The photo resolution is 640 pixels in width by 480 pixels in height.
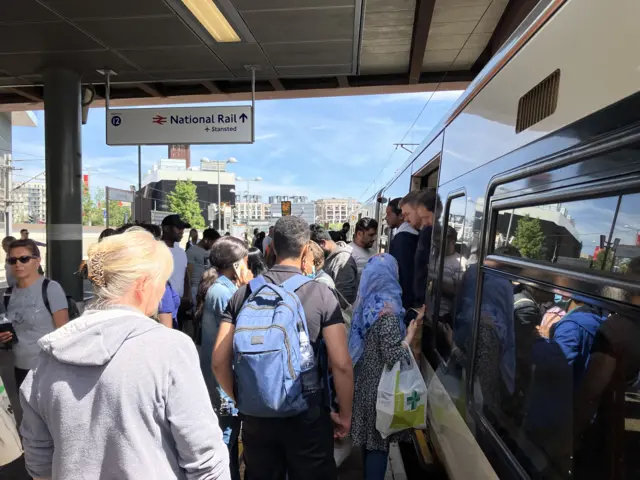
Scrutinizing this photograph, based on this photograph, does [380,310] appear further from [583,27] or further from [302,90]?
[302,90]

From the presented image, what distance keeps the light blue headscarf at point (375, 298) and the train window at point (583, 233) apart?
1041 millimetres

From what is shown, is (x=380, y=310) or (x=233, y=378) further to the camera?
(x=380, y=310)

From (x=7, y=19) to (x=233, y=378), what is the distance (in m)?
4.89

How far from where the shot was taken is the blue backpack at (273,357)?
2205 mm

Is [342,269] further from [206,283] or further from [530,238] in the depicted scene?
[530,238]

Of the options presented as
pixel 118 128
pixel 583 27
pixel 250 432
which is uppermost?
pixel 118 128

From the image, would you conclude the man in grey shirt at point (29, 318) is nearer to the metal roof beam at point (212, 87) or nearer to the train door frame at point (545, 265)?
the train door frame at point (545, 265)

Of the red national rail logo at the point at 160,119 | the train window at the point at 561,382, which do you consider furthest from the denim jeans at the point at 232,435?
the red national rail logo at the point at 160,119

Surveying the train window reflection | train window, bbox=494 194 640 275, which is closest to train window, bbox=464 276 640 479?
train window, bbox=494 194 640 275

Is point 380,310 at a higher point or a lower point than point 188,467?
higher

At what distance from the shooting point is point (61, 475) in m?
1.50

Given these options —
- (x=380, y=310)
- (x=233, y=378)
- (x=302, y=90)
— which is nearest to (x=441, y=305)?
(x=380, y=310)

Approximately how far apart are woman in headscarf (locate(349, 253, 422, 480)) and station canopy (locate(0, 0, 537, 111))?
3.23 m

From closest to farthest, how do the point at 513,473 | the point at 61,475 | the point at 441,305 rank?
1. the point at 61,475
2. the point at 513,473
3. the point at 441,305
